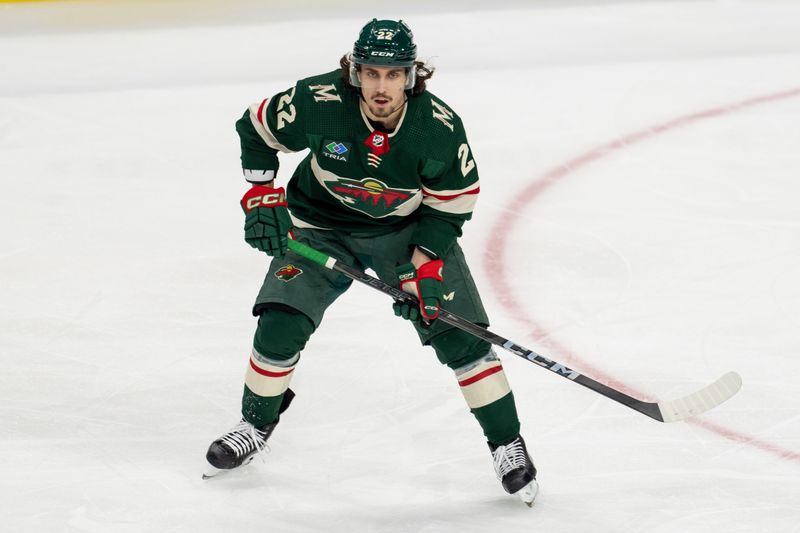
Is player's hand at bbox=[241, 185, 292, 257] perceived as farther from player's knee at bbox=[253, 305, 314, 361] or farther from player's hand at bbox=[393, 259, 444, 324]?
player's hand at bbox=[393, 259, 444, 324]

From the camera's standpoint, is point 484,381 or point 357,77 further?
point 484,381

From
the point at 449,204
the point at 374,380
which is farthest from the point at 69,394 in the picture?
the point at 449,204

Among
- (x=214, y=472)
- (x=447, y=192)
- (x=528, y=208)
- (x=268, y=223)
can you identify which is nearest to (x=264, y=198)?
(x=268, y=223)

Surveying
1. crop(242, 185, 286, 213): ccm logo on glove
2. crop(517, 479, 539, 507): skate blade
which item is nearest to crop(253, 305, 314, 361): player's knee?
crop(242, 185, 286, 213): ccm logo on glove

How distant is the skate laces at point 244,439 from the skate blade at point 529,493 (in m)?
0.66

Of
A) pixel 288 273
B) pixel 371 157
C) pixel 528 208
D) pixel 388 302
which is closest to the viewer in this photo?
pixel 371 157

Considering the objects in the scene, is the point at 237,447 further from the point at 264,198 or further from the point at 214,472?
the point at 264,198

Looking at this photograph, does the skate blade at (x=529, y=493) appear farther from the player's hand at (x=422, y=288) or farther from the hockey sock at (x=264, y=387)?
the hockey sock at (x=264, y=387)

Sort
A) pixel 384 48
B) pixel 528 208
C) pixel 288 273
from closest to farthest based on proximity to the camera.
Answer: pixel 384 48 < pixel 288 273 < pixel 528 208

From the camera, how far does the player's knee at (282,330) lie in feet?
9.14

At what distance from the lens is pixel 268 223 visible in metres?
2.80

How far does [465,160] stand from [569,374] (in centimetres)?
58

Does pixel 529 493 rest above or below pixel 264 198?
below

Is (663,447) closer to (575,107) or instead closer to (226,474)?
(226,474)
